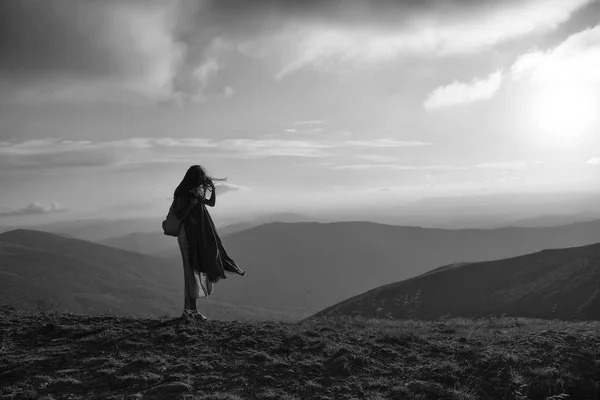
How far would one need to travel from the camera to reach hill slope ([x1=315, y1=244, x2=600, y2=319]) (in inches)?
1350

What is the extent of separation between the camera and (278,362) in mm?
6832

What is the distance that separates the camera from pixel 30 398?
5574 millimetres

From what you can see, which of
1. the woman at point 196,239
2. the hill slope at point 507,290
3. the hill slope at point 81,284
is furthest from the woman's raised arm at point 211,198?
the hill slope at point 81,284

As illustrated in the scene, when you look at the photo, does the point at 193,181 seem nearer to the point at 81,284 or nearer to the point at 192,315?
the point at 192,315

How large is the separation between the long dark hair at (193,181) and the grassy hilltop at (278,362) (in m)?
2.82

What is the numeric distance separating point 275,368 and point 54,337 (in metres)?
4.34

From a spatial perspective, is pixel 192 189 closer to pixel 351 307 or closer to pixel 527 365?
→ pixel 527 365

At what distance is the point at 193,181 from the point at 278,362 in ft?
15.2

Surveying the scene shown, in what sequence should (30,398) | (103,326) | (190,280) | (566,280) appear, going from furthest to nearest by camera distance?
1. (566,280)
2. (190,280)
3. (103,326)
4. (30,398)

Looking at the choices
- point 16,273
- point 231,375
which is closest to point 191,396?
point 231,375

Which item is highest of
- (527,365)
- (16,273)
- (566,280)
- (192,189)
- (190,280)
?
(192,189)

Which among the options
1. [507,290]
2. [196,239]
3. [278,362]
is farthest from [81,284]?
[278,362]

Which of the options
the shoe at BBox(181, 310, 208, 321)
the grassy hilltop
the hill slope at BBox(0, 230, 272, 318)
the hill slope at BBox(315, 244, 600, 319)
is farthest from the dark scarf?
the hill slope at BBox(0, 230, 272, 318)

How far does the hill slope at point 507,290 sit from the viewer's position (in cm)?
3428
